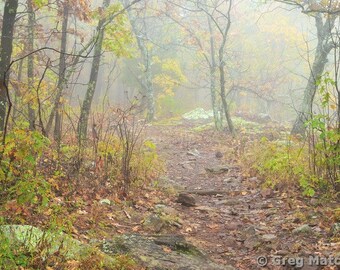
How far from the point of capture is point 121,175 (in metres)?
6.70

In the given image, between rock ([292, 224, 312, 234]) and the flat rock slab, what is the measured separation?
4.09 ft

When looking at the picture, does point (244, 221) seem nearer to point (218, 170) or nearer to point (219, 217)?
point (219, 217)

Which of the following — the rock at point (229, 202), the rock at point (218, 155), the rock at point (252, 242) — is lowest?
the rock at point (252, 242)

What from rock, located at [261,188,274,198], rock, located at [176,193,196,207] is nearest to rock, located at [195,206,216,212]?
rock, located at [176,193,196,207]

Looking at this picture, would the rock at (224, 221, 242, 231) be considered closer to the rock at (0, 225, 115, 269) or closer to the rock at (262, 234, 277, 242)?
the rock at (262, 234, 277, 242)

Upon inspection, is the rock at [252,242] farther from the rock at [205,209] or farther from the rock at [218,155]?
the rock at [218,155]

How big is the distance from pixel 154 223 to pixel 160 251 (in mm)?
1098

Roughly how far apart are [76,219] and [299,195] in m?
3.82

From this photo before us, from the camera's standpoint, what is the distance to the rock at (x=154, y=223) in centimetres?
516

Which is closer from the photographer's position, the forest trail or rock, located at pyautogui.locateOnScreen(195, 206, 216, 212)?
the forest trail

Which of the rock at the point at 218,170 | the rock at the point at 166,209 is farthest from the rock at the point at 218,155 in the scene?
→ the rock at the point at 166,209

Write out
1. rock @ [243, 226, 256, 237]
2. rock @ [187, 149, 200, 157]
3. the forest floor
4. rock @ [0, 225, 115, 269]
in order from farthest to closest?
rock @ [187, 149, 200, 157], rock @ [243, 226, 256, 237], the forest floor, rock @ [0, 225, 115, 269]

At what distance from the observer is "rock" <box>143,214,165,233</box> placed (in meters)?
5.16

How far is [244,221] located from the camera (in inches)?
223
